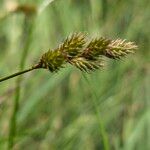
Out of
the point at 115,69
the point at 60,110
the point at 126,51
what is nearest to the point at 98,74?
the point at 115,69

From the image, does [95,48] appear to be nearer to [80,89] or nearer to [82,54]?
[82,54]

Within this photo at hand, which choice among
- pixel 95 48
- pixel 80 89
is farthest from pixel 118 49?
pixel 80 89

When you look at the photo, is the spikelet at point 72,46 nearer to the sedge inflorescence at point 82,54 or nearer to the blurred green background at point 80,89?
the sedge inflorescence at point 82,54

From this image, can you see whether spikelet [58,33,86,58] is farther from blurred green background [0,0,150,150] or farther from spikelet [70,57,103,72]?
blurred green background [0,0,150,150]

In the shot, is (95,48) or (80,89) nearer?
(95,48)

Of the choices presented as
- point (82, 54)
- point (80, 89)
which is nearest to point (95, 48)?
point (82, 54)

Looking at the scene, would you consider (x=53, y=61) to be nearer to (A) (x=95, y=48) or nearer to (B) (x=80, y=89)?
(A) (x=95, y=48)

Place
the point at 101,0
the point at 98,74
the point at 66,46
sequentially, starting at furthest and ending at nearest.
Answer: the point at 101,0 < the point at 98,74 < the point at 66,46

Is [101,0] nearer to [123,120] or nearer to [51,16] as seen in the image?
[51,16]
